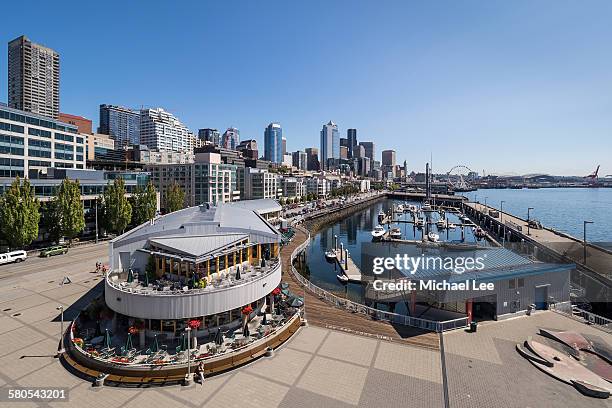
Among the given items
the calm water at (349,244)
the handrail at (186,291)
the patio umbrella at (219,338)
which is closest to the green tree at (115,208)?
the calm water at (349,244)

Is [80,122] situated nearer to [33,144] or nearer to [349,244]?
[33,144]

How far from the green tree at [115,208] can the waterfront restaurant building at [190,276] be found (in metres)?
39.1

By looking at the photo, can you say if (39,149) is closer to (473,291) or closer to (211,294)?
(211,294)

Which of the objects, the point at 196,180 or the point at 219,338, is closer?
the point at 219,338

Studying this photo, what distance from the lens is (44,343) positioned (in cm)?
2459

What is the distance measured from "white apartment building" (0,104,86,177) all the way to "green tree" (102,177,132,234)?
59.4 ft

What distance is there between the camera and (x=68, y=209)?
5469cm

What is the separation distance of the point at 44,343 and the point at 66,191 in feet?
130

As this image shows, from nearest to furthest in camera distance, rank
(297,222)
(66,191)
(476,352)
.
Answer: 1. (476,352)
2. (66,191)
3. (297,222)

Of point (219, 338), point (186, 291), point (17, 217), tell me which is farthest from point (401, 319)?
point (17, 217)

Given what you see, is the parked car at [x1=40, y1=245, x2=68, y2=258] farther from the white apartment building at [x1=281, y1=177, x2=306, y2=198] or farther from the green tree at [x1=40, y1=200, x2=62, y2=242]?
the white apartment building at [x1=281, y1=177, x2=306, y2=198]

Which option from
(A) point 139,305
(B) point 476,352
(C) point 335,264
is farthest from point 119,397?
(C) point 335,264

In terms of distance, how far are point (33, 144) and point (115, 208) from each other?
958 inches

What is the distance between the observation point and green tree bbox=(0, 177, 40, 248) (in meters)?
46.8
